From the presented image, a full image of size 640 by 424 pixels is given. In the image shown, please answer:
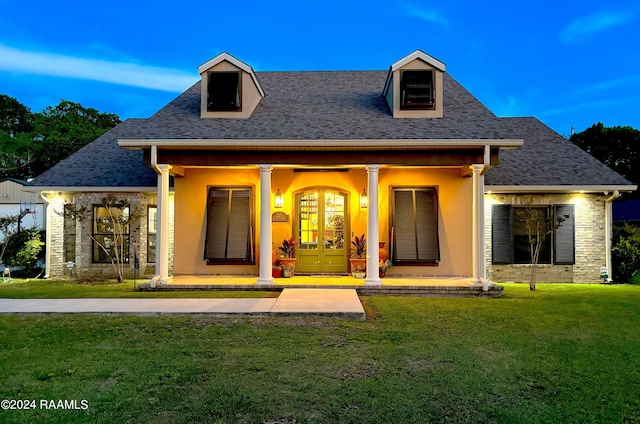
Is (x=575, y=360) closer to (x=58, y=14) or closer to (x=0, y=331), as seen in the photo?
(x=0, y=331)

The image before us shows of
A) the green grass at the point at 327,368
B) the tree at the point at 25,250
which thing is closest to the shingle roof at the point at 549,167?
the green grass at the point at 327,368

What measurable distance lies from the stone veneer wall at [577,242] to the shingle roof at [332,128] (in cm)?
48

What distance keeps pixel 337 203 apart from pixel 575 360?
7152 millimetres

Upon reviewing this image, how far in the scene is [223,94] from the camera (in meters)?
10.5

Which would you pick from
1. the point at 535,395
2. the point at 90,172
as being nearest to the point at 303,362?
the point at 535,395

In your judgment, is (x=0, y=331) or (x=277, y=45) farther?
(x=277, y=45)

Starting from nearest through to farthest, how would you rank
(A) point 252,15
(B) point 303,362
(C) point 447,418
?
(C) point 447,418 → (B) point 303,362 → (A) point 252,15

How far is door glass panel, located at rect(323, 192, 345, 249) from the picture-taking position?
36.5 ft

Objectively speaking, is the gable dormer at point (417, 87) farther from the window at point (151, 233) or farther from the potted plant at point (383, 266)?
the window at point (151, 233)

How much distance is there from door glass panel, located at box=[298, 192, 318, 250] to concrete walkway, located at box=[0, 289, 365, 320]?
10.1 feet

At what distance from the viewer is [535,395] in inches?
148

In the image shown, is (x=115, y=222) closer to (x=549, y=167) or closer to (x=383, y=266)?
(x=383, y=266)

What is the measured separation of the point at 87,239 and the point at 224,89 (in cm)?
562

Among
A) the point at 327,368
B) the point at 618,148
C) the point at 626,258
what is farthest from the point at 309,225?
the point at 618,148
